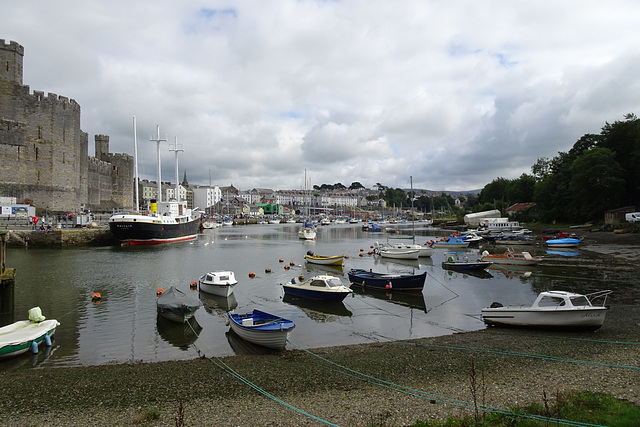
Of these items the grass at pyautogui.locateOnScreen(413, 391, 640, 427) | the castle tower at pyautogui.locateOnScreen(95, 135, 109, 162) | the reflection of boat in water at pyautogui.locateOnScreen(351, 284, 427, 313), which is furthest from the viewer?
the castle tower at pyautogui.locateOnScreen(95, 135, 109, 162)

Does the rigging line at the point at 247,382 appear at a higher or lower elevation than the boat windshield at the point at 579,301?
lower

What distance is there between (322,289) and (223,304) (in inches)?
222

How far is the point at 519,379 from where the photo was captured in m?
9.77

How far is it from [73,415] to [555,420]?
9.92m

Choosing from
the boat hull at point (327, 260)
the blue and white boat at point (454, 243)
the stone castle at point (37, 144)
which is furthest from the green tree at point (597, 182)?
the stone castle at point (37, 144)

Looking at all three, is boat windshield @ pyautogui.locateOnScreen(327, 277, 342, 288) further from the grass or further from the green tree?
the green tree

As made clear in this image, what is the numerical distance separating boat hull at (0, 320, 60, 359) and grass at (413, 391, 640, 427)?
1315 cm

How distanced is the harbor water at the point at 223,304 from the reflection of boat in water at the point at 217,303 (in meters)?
0.06

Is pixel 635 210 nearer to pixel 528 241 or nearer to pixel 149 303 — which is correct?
pixel 528 241

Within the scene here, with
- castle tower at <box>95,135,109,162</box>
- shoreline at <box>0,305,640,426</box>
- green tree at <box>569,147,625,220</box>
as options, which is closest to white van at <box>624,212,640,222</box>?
green tree at <box>569,147,625,220</box>

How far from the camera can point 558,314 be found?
564 inches

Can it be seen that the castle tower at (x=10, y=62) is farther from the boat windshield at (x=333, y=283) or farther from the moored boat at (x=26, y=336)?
the boat windshield at (x=333, y=283)

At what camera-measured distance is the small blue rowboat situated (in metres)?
13.1

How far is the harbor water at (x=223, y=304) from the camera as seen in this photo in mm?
14172
